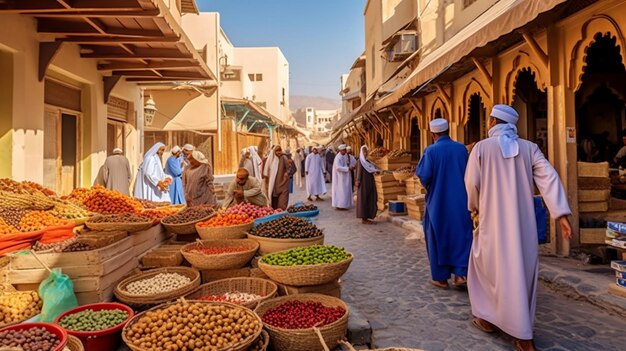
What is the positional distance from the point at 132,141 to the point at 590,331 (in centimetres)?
1089

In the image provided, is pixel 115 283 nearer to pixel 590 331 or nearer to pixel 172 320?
pixel 172 320

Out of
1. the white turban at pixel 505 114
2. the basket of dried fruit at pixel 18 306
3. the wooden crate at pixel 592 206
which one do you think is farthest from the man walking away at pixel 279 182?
the white turban at pixel 505 114

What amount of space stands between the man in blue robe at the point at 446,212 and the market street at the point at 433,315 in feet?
0.92

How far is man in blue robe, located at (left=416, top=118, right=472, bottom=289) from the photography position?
14.8ft

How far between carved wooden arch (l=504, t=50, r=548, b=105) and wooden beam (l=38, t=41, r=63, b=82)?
274 inches

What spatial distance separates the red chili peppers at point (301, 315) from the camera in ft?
10.2

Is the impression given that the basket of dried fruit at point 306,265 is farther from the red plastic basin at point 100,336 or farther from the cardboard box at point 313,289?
the red plastic basin at point 100,336

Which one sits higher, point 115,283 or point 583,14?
point 583,14

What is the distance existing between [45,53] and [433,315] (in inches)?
270

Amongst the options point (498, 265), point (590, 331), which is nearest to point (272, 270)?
point (498, 265)

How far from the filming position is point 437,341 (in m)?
3.35

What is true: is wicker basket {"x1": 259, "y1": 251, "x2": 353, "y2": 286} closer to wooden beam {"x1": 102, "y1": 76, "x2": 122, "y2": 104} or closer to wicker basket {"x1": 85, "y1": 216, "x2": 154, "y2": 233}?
wicker basket {"x1": 85, "y1": 216, "x2": 154, "y2": 233}

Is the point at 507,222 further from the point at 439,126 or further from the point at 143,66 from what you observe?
the point at 143,66

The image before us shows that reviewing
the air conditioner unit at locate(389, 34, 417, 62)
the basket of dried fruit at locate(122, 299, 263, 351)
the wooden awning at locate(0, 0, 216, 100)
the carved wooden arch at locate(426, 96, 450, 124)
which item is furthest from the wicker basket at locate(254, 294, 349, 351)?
the air conditioner unit at locate(389, 34, 417, 62)
